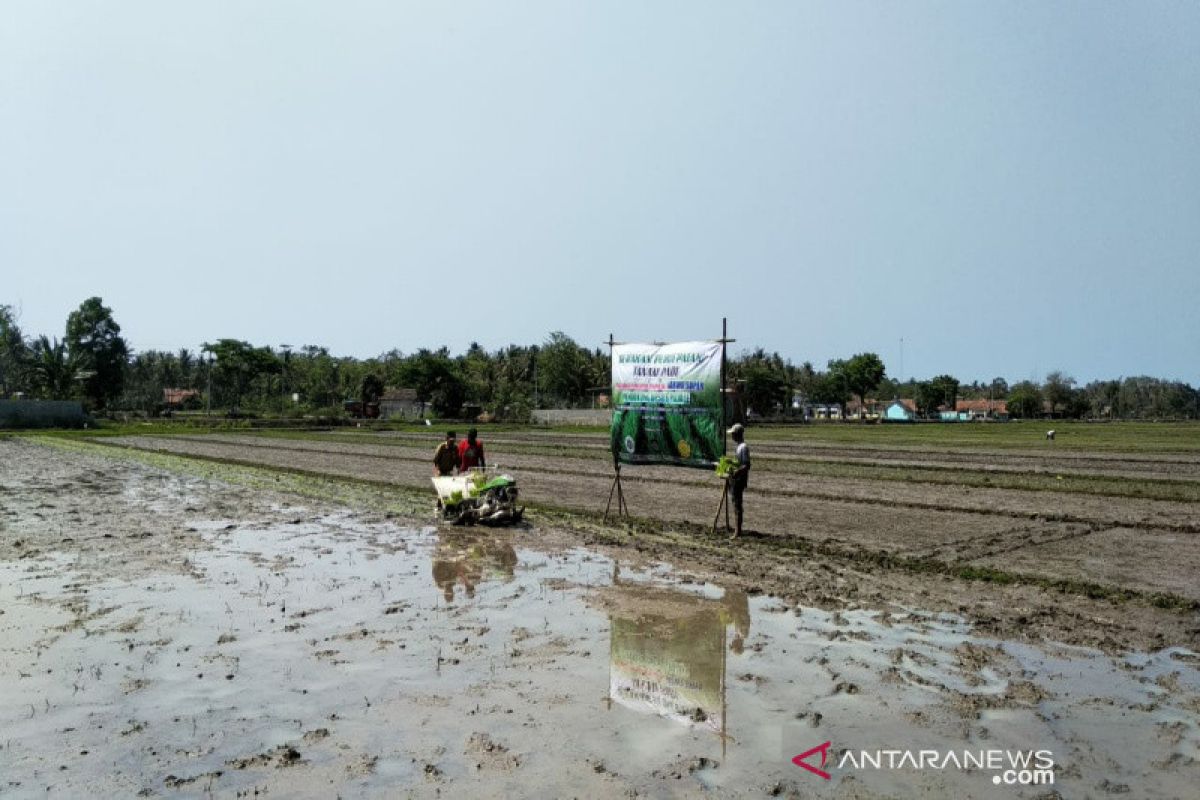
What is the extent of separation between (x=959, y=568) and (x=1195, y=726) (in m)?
5.91

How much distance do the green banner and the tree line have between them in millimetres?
55750

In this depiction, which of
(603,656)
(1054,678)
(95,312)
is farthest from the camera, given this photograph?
(95,312)

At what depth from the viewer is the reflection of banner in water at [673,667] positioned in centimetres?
690

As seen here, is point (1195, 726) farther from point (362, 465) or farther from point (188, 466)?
point (188, 466)

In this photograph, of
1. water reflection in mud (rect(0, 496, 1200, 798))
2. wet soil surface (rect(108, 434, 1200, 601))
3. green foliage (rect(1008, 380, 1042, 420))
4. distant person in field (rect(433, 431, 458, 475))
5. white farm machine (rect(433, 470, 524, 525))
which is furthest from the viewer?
green foliage (rect(1008, 380, 1042, 420))

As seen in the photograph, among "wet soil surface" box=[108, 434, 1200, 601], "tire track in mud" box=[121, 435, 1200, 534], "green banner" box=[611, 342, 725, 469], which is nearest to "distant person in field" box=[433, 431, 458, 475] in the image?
"wet soil surface" box=[108, 434, 1200, 601]

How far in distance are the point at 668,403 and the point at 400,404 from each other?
99531 mm

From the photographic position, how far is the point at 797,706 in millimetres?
6836

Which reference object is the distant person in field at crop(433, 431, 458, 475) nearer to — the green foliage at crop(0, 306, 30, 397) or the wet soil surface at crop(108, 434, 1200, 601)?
the wet soil surface at crop(108, 434, 1200, 601)

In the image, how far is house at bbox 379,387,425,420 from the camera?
4264 inches

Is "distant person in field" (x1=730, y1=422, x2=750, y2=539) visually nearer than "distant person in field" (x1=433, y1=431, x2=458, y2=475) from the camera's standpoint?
Yes

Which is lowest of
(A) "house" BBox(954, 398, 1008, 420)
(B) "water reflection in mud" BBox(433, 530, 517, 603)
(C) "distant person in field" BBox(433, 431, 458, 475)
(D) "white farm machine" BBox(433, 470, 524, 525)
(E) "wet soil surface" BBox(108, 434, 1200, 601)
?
(B) "water reflection in mud" BBox(433, 530, 517, 603)

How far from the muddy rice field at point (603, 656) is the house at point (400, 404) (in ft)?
299

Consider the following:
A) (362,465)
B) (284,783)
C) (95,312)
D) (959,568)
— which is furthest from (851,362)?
(284,783)
